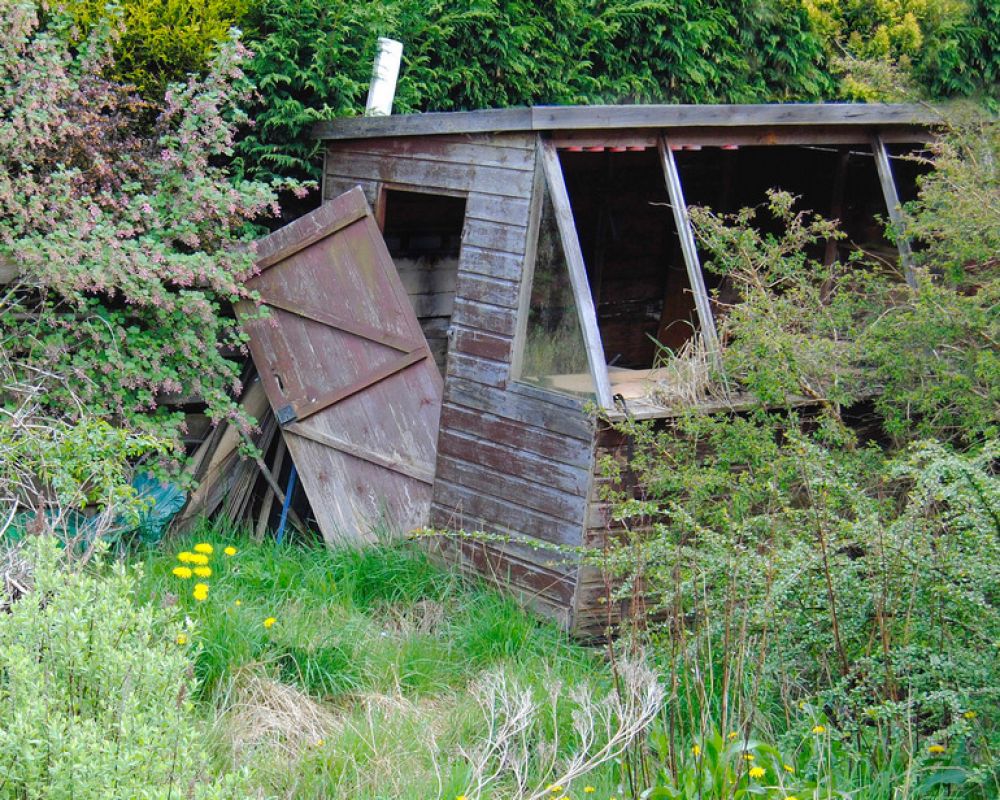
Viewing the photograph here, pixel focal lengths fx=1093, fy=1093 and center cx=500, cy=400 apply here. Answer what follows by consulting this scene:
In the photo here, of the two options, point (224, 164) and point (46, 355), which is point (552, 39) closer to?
point (224, 164)

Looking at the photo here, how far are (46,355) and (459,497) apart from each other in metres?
2.42

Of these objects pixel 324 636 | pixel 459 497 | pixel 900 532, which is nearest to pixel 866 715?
pixel 900 532

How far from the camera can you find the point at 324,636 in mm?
5078

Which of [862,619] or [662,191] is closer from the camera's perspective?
[862,619]

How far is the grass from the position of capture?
4.01 m

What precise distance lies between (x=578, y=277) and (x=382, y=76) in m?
2.85

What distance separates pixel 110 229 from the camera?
19.3 ft

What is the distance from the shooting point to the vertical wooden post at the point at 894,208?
6.38 metres

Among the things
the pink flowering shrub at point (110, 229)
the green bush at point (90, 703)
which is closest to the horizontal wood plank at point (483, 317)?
the pink flowering shrub at point (110, 229)

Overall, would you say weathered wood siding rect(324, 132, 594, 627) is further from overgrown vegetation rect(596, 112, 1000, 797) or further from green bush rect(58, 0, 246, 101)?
green bush rect(58, 0, 246, 101)

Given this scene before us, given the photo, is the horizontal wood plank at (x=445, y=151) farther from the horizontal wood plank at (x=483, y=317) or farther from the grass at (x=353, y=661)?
the grass at (x=353, y=661)

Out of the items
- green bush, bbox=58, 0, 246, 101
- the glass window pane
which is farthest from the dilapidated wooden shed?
green bush, bbox=58, 0, 246, 101

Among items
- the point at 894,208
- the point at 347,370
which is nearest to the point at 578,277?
the point at 347,370

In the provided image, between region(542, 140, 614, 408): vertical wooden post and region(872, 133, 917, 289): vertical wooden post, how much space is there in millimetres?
1899
